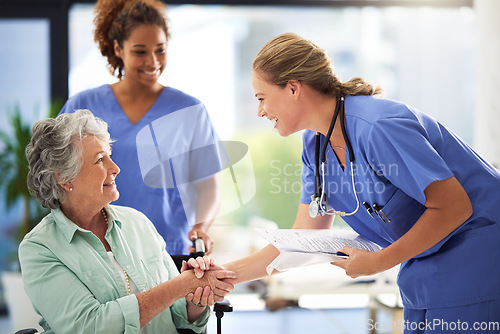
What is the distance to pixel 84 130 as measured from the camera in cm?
143

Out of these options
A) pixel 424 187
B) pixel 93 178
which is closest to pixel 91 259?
pixel 93 178

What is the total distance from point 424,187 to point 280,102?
1.38 ft

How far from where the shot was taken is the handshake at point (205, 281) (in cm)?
145

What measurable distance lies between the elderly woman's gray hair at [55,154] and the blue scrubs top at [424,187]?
0.72 m

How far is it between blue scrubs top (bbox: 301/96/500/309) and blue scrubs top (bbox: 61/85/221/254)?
791 millimetres

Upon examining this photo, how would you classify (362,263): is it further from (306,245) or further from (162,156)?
(162,156)

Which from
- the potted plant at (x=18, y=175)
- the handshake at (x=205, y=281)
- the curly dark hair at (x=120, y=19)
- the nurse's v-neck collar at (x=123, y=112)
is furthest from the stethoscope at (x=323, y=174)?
the potted plant at (x=18, y=175)

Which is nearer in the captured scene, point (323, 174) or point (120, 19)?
point (323, 174)

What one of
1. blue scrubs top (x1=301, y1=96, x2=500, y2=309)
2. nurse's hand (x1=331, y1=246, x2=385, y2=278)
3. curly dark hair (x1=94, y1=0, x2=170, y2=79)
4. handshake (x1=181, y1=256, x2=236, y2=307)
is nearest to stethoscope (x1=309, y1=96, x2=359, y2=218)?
blue scrubs top (x1=301, y1=96, x2=500, y2=309)

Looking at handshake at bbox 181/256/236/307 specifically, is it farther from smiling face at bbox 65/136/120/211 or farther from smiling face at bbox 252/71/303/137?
smiling face at bbox 252/71/303/137

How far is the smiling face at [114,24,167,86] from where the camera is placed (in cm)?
197

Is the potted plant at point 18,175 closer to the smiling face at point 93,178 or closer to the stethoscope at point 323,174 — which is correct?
the smiling face at point 93,178

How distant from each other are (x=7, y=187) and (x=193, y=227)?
1943mm

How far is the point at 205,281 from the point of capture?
4.85 feet
